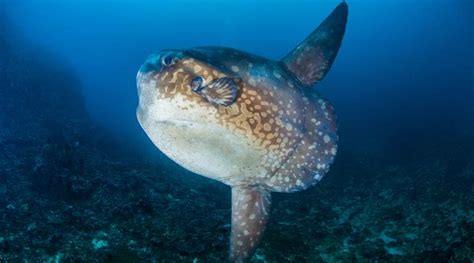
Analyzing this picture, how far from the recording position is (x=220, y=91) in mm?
2836

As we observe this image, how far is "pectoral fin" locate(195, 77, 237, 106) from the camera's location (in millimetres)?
2836

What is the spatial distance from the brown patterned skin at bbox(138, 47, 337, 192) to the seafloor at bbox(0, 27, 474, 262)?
3.65 meters

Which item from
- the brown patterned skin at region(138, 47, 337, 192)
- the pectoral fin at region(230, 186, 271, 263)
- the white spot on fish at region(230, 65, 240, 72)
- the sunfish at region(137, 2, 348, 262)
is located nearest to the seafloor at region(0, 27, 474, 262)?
the pectoral fin at region(230, 186, 271, 263)

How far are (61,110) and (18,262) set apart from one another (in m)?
16.6

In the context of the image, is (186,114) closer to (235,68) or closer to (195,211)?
(235,68)

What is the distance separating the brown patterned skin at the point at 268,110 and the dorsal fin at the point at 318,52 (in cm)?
33

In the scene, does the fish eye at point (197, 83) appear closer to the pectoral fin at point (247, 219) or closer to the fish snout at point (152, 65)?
the fish snout at point (152, 65)

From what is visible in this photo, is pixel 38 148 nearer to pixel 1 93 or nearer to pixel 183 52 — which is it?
pixel 1 93

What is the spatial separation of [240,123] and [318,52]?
1531 mm

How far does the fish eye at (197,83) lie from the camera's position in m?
2.86

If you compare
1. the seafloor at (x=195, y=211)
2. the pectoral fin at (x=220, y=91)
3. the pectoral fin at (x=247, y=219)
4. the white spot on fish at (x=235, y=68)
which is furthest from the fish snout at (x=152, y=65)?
the seafloor at (x=195, y=211)

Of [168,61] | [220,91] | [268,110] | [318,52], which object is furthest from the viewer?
[318,52]

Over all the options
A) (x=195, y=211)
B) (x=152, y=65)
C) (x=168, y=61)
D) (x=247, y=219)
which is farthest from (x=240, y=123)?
(x=195, y=211)

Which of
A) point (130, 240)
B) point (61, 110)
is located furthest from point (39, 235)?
point (61, 110)
